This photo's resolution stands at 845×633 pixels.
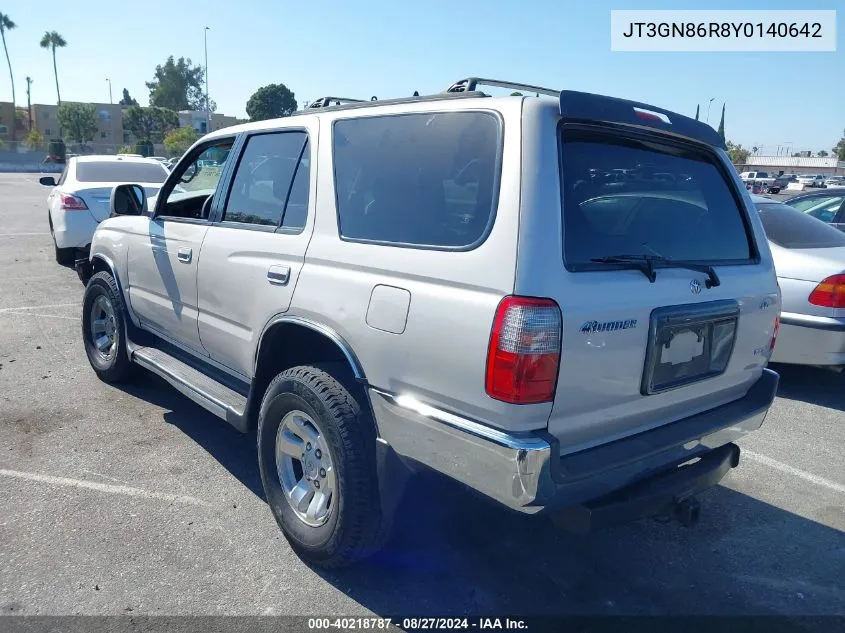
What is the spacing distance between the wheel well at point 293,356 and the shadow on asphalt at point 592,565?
0.57 m

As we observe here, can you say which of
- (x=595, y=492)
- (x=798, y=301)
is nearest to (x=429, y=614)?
(x=595, y=492)

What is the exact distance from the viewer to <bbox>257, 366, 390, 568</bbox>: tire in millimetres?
2738

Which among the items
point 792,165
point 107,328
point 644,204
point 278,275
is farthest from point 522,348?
point 792,165

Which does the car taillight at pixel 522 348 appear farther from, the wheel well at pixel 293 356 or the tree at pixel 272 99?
the tree at pixel 272 99

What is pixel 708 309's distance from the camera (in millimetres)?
2746

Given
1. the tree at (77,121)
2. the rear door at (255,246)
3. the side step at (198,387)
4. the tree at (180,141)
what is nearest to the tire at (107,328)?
the side step at (198,387)

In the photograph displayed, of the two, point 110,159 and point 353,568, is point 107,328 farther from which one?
point 110,159

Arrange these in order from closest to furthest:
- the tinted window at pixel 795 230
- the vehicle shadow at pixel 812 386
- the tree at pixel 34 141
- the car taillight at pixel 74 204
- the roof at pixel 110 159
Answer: the vehicle shadow at pixel 812 386 → the tinted window at pixel 795 230 → the car taillight at pixel 74 204 → the roof at pixel 110 159 → the tree at pixel 34 141

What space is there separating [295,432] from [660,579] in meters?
1.82

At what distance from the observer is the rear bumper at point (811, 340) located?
503cm

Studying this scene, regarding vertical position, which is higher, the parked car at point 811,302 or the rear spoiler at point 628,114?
the rear spoiler at point 628,114

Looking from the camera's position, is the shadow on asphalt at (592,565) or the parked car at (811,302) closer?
the shadow on asphalt at (592,565)

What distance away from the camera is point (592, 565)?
10.4ft

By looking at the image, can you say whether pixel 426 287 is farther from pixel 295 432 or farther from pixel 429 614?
pixel 429 614
